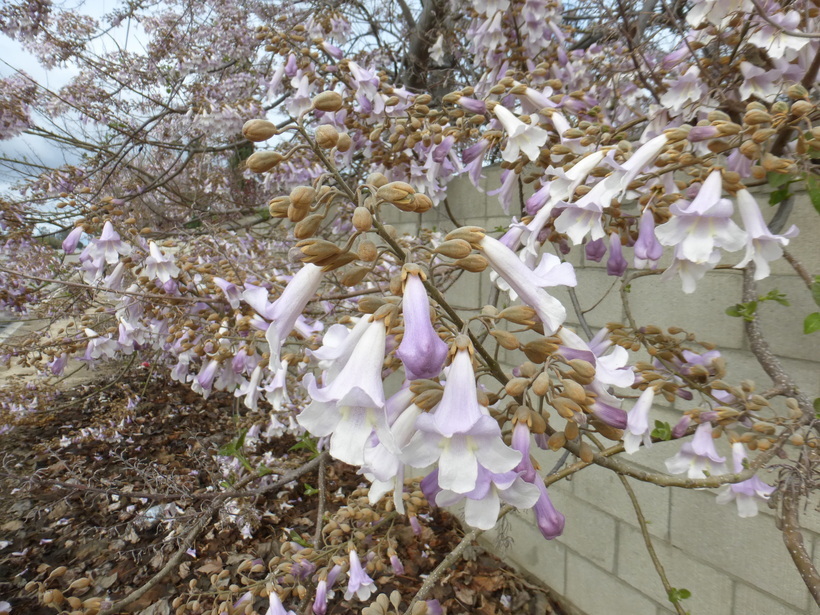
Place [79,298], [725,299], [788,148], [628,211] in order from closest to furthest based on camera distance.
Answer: [788,148] → [725,299] → [628,211] → [79,298]

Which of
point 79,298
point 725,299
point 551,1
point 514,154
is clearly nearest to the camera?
point 514,154

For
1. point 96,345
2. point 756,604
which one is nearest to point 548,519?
point 756,604

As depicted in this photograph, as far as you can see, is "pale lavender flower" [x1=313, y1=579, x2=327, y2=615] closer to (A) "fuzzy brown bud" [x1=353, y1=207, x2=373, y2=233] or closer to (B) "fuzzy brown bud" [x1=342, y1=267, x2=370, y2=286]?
(B) "fuzzy brown bud" [x1=342, y1=267, x2=370, y2=286]

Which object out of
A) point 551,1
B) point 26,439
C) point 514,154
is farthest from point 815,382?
point 26,439

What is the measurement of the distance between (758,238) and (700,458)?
0.84 m

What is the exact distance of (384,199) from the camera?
806 mm

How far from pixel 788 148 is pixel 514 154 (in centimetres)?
90

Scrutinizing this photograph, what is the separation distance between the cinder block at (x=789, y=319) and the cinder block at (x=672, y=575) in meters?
1.05

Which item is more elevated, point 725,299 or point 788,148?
point 788,148

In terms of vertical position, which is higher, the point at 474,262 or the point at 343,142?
the point at 343,142

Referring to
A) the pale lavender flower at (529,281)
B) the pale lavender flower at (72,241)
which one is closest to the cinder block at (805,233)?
the pale lavender flower at (529,281)

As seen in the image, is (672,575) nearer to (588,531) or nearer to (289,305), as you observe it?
(588,531)

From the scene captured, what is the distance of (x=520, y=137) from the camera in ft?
5.12

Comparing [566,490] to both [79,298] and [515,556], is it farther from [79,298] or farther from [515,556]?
[79,298]
